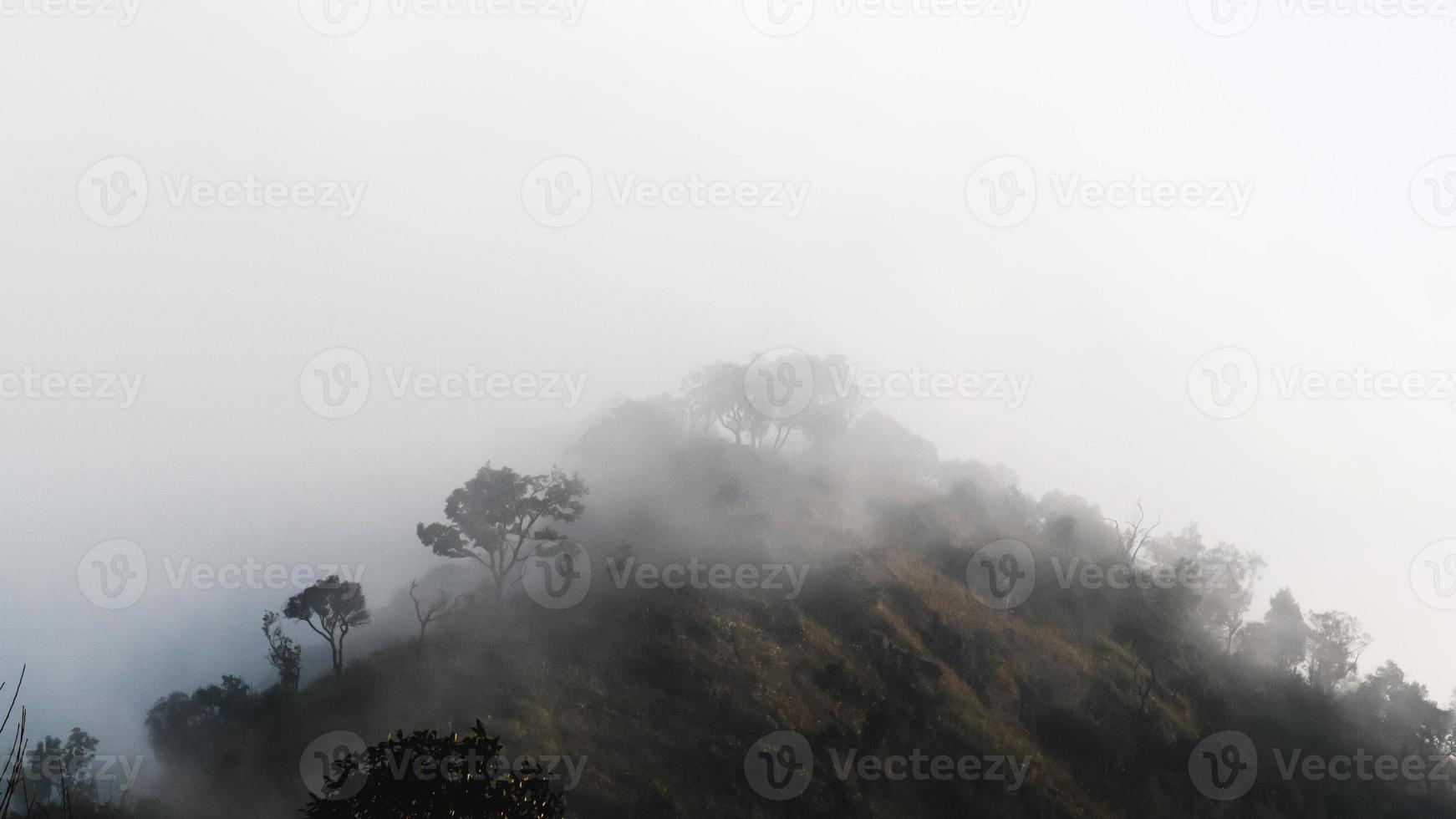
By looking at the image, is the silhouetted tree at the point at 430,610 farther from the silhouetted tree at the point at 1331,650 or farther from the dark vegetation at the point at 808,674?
the silhouetted tree at the point at 1331,650

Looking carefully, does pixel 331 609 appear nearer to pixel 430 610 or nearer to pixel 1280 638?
pixel 430 610

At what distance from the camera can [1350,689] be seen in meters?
73.5

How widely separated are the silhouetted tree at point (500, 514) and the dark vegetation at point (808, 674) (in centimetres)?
20

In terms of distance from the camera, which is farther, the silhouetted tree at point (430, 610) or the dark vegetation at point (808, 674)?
the silhouetted tree at point (430, 610)

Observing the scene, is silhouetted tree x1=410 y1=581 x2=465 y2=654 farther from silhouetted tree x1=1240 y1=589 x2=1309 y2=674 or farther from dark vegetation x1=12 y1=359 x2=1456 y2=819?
silhouetted tree x1=1240 y1=589 x2=1309 y2=674

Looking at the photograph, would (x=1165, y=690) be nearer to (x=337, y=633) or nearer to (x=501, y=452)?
(x=337, y=633)

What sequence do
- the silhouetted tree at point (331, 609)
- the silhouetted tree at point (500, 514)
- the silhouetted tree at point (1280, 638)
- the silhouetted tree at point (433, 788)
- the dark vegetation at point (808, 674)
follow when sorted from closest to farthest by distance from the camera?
the silhouetted tree at point (433, 788), the dark vegetation at point (808, 674), the silhouetted tree at point (331, 609), the silhouetted tree at point (500, 514), the silhouetted tree at point (1280, 638)

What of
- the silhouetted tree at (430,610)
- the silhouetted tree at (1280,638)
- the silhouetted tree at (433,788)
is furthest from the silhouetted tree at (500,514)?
the silhouetted tree at (1280,638)

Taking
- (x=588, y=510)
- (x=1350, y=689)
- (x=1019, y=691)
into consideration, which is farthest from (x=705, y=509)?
(x=1350, y=689)

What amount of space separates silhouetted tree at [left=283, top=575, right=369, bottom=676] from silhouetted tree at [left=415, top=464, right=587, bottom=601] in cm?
643

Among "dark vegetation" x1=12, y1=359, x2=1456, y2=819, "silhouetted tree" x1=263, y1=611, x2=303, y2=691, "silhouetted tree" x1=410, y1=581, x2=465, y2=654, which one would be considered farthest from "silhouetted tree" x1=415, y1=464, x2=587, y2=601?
"silhouetted tree" x1=263, y1=611, x2=303, y2=691

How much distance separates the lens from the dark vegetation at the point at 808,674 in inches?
2136

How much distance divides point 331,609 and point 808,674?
3179 cm

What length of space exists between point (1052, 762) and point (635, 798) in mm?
27431
